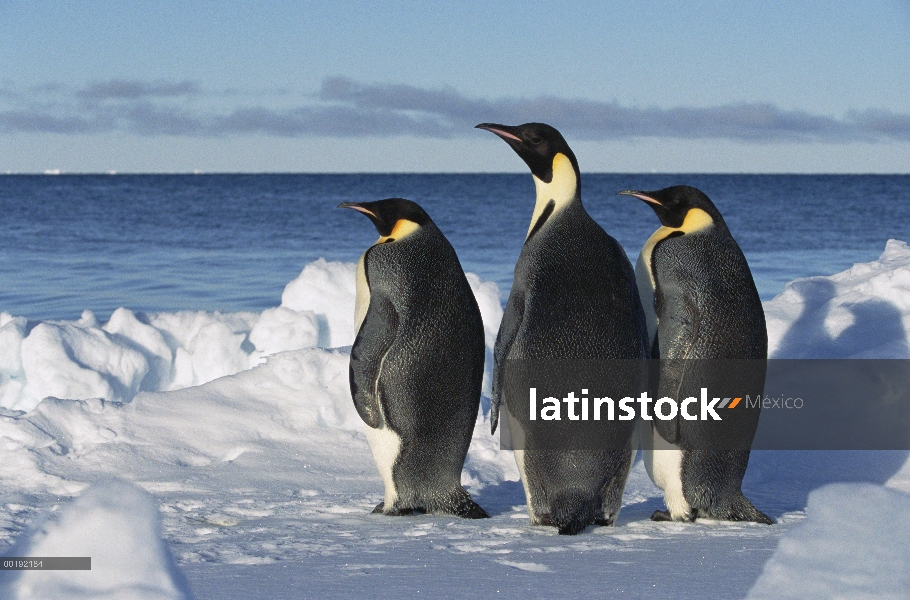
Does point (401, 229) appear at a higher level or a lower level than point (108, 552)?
higher

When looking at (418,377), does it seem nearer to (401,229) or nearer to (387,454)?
(387,454)

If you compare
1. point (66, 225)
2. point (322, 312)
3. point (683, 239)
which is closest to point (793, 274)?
point (322, 312)

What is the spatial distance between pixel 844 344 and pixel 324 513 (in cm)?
323

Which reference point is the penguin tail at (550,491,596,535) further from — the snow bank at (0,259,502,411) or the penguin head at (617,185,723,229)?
the snow bank at (0,259,502,411)

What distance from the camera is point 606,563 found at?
3037mm

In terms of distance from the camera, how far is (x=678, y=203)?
3990 millimetres

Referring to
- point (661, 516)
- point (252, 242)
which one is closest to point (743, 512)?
point (661, 516)

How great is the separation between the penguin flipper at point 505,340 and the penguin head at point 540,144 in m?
0.52

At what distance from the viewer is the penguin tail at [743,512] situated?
3795mm

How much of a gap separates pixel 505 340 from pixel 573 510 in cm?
62

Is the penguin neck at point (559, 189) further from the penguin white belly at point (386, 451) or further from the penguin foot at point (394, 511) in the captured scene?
the penguin foot at point (394, 511)

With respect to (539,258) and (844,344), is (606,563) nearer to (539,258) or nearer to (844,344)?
(539,258)

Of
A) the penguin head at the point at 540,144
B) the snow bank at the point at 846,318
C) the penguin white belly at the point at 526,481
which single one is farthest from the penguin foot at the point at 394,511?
the snow bank at the point at 846,318

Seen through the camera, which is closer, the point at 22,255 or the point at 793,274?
the point at 793,274
